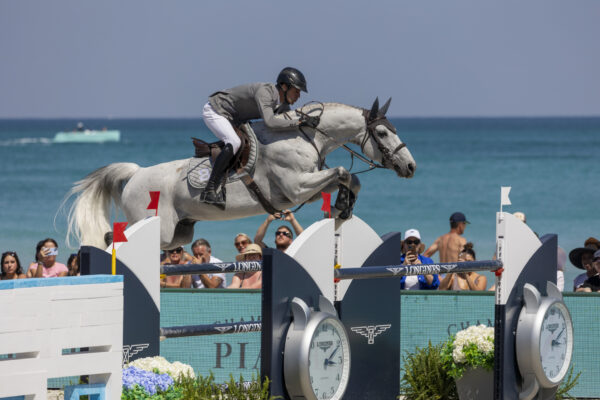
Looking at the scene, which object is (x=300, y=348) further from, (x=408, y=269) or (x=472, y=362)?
(x=472, y=362)

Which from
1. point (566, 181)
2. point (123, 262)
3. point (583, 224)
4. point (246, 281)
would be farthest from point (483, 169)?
point (123, 262)

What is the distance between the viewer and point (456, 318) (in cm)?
807

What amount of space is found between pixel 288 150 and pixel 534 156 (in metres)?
53.4

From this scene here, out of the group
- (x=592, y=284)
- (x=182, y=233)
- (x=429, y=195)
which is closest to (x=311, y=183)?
(x=182, y=233)

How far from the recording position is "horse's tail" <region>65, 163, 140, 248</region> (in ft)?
27.1

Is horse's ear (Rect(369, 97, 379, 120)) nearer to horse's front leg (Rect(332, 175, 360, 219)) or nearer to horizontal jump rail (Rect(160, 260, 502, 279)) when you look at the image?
horse's front leg (Rect(332, 175, 360, 219))

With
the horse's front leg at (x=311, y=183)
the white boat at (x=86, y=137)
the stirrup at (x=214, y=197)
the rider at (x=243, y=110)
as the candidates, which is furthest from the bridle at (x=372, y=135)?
the white boat at (x=86, y=137)

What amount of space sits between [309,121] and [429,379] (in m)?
1.93

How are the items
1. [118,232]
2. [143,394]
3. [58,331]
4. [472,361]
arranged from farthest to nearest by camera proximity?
[472,361] < [118,232] < [143,394] < [58,331]

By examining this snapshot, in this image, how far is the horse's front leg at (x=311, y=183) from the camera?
7367 millimetres

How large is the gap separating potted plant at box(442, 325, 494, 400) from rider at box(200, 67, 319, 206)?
6.08 ft

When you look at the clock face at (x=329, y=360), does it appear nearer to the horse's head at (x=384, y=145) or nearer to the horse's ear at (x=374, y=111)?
the horse's head at (x=384, y=145)

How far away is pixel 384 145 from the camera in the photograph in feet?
25.3

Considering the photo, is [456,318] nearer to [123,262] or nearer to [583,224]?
[123,262]
